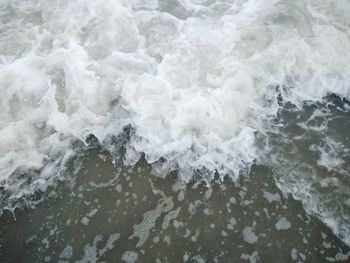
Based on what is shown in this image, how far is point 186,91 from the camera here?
6891 mm

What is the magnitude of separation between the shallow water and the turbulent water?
0.25 m

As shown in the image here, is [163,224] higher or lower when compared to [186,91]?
lower

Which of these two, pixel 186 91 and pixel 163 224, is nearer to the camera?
pixel 163 224

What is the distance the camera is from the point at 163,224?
17.4ft

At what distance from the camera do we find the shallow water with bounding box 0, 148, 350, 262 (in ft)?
16.5

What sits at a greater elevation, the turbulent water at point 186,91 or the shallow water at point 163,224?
the turbulent water at point 186,91

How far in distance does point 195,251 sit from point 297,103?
3554mm

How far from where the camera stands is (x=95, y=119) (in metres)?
6.57

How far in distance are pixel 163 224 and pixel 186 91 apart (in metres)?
2.74

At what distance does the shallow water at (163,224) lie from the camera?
502 centimetres

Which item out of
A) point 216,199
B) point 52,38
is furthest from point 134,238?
point 52,38

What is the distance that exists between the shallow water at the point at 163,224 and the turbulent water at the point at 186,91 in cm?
25

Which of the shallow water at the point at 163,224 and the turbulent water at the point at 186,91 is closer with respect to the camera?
the shallow water at the point at 163,224

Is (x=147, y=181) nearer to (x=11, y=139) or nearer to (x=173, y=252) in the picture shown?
(x=173, y=252)
